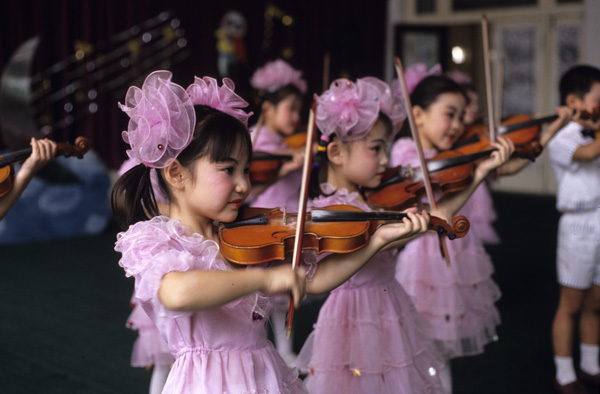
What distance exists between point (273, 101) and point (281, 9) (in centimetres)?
391

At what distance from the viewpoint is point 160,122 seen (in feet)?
3.82

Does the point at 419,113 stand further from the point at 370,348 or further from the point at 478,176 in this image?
the point at 370,348

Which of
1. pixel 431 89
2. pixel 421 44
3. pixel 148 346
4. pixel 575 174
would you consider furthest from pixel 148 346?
pixel 421 44

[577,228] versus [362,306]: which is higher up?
[577,228]

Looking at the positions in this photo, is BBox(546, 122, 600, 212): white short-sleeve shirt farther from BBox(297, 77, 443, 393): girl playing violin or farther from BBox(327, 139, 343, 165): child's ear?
BBox(327, 139, 343, 165): child's ear

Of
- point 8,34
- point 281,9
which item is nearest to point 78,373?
point 8,34

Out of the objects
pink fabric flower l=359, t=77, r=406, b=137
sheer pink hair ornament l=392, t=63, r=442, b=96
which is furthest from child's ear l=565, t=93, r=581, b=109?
pink fabric flower l=359, t=77, r=406, b=137

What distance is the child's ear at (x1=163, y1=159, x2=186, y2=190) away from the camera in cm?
123

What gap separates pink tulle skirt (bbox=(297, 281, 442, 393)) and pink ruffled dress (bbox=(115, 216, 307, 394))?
43 centimetres

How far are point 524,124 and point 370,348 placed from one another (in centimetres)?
101

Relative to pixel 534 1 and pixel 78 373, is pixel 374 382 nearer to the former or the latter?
pixel 78 373

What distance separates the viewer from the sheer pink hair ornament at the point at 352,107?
1.71m

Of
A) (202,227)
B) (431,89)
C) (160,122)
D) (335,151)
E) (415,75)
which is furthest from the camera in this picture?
(415,75)

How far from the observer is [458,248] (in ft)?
7.69
